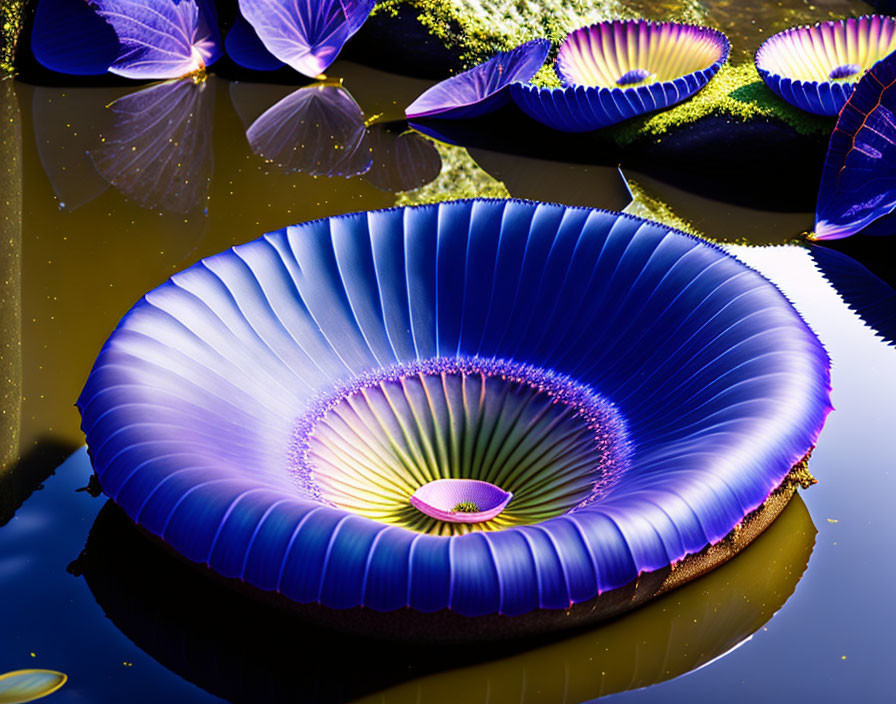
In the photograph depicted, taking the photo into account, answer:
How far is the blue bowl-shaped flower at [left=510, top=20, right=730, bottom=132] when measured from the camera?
3549 millimetres

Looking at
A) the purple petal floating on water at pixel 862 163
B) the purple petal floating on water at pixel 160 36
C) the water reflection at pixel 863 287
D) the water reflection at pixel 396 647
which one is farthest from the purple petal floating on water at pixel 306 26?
the water reflection at pixel 396 647

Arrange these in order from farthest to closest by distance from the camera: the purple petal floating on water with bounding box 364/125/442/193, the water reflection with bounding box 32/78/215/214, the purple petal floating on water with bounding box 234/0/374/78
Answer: the purple petal floating on water with bounding box 234/0/374/78, the purple petal floating on water with bounding box 364/125/442/193, the water reflection with bounding box 32/78/215/214

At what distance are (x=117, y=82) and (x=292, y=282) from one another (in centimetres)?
249

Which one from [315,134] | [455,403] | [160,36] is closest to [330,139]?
[315,134]

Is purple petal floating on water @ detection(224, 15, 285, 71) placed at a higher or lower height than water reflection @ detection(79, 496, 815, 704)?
higher

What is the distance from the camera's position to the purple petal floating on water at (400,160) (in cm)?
354

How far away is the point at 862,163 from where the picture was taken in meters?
3.02

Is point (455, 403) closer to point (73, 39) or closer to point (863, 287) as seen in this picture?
point (863, 287)

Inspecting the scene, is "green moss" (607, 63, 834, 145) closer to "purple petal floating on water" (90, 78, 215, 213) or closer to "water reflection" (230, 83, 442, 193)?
"water reflection" (230, 83, 442, 193)

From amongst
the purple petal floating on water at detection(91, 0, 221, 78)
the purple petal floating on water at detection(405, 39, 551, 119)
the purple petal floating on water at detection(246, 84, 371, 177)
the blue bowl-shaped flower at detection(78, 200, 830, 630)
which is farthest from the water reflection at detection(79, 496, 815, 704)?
the purple petal floating on water at detection(91, 0, 221, 78)

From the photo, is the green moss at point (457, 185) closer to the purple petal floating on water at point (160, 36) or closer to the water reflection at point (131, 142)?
the water reflection at point (131, 142)

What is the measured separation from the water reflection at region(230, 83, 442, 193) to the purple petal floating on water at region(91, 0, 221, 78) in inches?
10.7

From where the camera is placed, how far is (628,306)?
86.5 inches

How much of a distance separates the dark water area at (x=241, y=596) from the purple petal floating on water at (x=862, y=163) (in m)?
0.10
